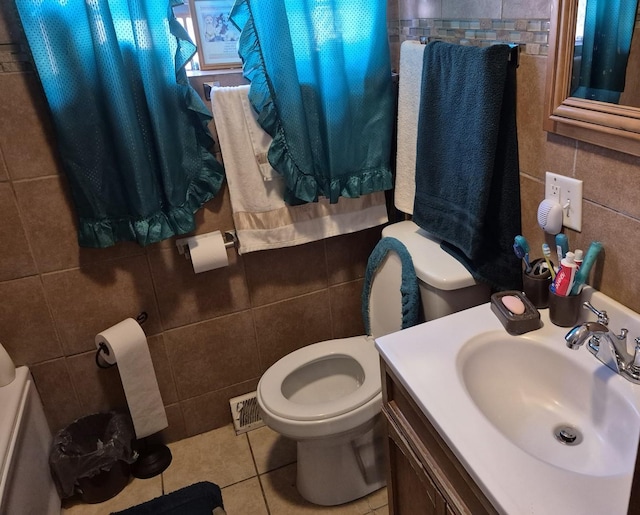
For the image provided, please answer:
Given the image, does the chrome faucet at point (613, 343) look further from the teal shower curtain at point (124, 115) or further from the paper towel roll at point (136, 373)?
the paper towel roll at point (136, 373)

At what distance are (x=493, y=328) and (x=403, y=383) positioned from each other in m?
0.27

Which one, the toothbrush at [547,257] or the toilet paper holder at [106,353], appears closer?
the toothbrush at [547,257]

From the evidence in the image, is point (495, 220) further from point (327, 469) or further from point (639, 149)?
point (327, 469)

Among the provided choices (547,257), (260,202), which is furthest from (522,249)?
(260,202)

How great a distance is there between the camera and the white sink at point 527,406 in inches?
32.0

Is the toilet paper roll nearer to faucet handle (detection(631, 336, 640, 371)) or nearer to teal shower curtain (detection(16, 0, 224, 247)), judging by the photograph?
teal shower curtain (detection(16, 0, 224, 247))

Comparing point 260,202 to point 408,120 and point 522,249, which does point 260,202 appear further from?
point 522,249

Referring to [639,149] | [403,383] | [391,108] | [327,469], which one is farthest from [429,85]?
[327,469]

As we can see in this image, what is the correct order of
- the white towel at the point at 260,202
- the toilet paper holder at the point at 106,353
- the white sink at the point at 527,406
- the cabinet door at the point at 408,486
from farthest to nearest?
1. the toilet paper holder at the point at 106,353
2. the white towel at the point at 260,202
3. the cabinet door at the point at 408,486
4. the white sink at the point at 527,406

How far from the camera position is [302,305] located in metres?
2.02

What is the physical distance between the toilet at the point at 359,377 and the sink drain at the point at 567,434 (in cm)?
46

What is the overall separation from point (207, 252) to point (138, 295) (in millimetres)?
293

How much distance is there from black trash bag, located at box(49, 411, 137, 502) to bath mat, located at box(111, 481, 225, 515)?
0.13 m

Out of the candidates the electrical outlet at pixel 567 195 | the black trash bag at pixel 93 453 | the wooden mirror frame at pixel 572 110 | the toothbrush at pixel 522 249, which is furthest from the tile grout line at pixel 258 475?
the wooden mirror frame at pixel 572 110
